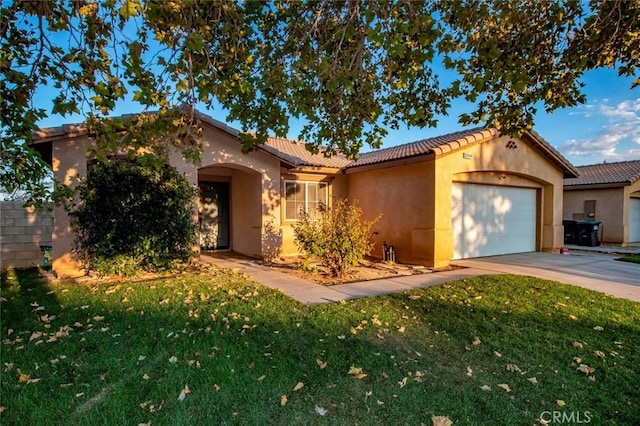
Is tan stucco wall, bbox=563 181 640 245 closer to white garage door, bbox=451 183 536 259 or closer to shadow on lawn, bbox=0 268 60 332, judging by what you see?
white garage door, bbox=451 183 536 259

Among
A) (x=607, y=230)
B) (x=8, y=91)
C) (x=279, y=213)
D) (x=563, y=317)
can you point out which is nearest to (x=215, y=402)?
(x=8, y=91)

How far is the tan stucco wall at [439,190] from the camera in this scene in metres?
10.8

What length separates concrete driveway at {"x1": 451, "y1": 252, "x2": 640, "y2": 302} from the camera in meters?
7.92

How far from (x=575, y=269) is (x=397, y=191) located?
5.59 meters

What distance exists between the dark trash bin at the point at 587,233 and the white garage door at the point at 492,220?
16.0 feet

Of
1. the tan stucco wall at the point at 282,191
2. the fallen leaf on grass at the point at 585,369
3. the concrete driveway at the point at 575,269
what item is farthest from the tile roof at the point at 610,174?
the fallen leaf on grass at the point at 585,369

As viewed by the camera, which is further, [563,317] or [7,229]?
[7,229]

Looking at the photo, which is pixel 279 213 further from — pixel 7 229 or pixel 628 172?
pixel 628 172

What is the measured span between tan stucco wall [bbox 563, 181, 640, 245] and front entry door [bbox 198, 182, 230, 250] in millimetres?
19142

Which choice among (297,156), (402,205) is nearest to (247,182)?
(297,156)

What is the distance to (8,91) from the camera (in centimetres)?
402

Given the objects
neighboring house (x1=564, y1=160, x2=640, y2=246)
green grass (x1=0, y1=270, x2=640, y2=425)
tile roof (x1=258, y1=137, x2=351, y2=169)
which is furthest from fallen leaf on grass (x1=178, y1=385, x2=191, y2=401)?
neighboring house (x1=564, y1=160, x2=640, y2=246)

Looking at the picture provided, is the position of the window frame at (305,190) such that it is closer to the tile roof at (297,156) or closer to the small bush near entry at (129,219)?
the tile roof at (297,156)

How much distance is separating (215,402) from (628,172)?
23.7 meters
